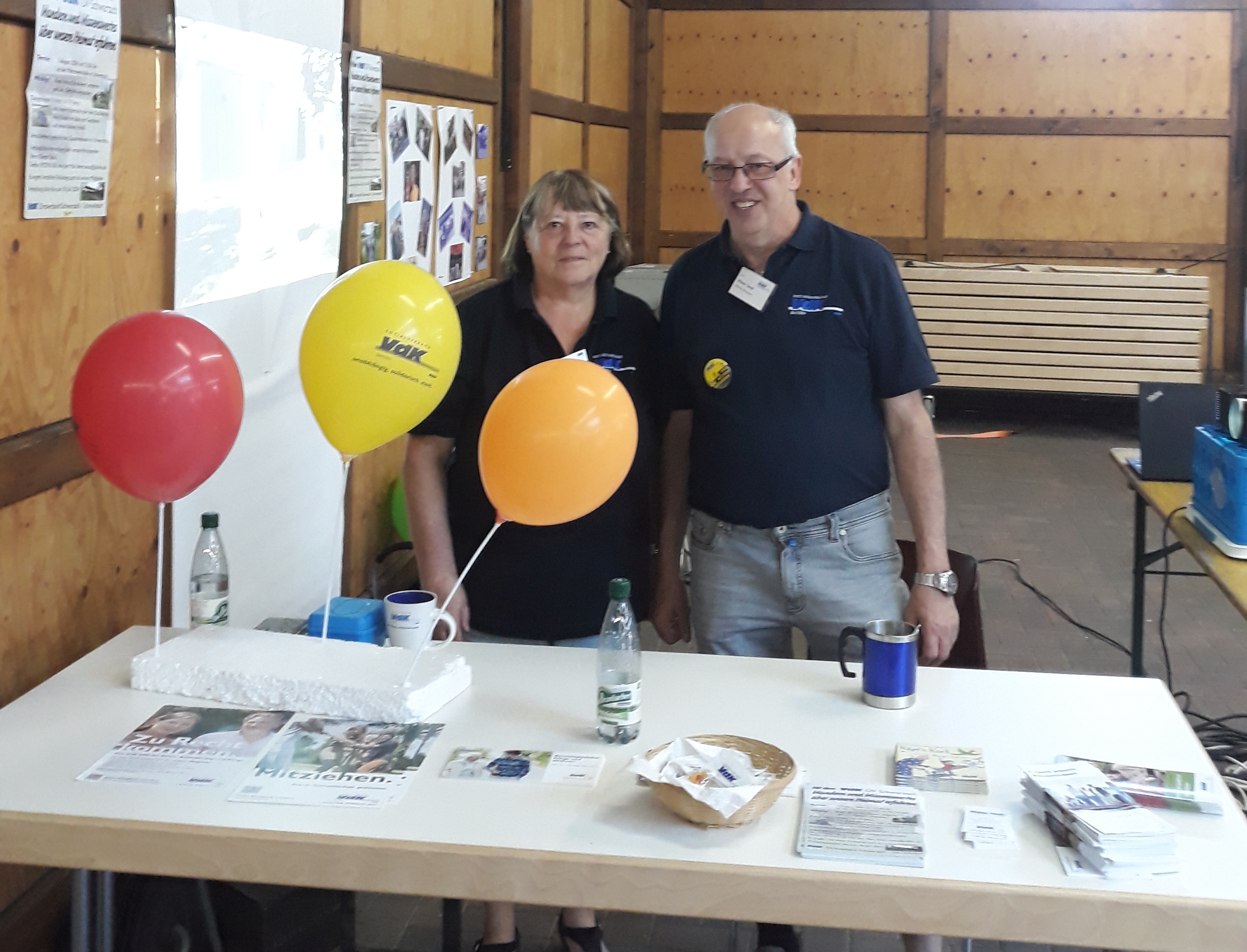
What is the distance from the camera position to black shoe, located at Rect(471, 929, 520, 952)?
Answer: 2545 millimetres

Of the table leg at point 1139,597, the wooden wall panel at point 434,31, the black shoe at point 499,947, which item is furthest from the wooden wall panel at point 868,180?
the black shoe at point 499,947

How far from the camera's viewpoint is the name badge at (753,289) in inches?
100

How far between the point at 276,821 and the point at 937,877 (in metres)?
0.87

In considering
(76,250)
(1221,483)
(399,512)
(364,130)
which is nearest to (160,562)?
(76,250)

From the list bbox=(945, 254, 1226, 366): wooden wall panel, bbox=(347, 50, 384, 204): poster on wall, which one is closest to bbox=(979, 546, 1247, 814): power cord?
bbox=(347, 50, 384, 204): poster on wall

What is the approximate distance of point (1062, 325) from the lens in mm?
8984

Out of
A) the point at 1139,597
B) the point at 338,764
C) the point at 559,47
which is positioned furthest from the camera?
the point at 559,47

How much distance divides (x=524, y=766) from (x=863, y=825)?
504 mm

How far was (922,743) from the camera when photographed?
1.91 m

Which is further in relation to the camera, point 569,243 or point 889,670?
point 569,243

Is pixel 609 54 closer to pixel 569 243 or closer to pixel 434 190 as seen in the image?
pixel 434 190

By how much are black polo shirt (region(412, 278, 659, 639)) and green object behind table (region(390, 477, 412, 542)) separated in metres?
1.65

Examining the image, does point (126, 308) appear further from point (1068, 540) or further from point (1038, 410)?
point (1038, 410)

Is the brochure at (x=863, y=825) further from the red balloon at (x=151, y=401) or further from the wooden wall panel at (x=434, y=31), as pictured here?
the wooden wall panel at (x=434, y=31)
